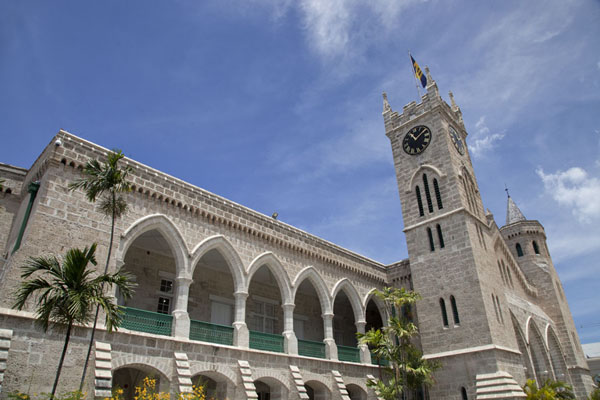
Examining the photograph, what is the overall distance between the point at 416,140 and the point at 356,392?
45.1 feet

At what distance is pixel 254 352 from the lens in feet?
53.5

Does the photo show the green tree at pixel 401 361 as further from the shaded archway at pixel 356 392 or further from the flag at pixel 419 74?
the flag at pixel 419 74

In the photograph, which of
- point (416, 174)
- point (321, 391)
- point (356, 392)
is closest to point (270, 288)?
point (321, 391)

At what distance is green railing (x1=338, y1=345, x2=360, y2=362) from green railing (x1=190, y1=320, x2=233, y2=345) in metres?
6.10

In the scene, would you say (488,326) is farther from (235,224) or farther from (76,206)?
(76,206)

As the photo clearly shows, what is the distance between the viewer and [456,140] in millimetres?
25516

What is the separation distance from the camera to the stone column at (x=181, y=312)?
1462 centimetres

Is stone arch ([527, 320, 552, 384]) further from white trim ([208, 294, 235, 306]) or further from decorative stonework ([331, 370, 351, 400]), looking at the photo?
white trim ([208, 294, 235, 306])

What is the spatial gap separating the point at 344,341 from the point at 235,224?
11.5 meters

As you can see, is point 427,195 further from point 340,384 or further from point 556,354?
point 556,354

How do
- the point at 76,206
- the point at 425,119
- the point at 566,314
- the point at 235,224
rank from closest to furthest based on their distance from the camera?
the point at 76,206, the point at 235,224, the point at 425,119, the point at 566,314

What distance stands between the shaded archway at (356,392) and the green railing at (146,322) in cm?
970

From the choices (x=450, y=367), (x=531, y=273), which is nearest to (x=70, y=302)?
(x=450, y=367)

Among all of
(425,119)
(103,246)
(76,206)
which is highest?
(425,119)
